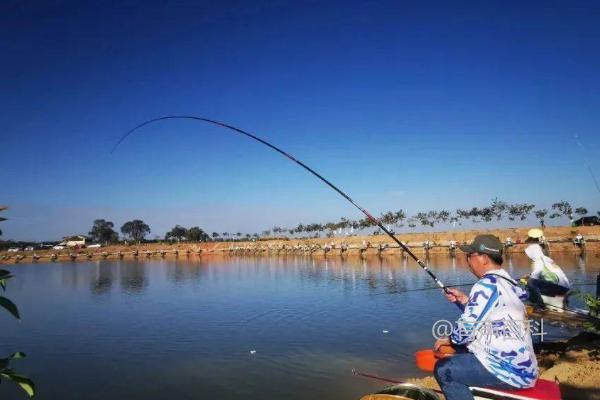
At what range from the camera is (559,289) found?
10414 millimetres

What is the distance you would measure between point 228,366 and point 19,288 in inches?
1333

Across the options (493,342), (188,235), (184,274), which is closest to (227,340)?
(493,342)

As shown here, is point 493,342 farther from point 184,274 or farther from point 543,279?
point 184,274

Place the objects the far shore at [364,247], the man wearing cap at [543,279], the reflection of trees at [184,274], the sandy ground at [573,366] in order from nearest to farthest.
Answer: the sandy ground at [573,366] < the man wearing cap at [543,279] < the reflection of trees at [184,274] < the far shore at [364,247]

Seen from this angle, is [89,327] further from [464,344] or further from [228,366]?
[464,344]

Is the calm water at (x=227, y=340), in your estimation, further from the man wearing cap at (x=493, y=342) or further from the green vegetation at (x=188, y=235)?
the green vegetation at (x=188, y=235)

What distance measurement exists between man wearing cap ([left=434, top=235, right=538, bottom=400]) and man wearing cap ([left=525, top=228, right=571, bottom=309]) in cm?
713

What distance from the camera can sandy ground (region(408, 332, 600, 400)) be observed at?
7348mm

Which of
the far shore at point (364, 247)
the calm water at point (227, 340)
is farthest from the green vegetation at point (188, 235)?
the calm water at point (227, 340)

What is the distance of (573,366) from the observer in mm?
8531

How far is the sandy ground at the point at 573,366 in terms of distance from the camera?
7348mm


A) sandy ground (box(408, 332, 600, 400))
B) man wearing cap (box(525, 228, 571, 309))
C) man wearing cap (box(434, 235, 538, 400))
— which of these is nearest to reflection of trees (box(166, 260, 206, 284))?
man wearing cap (box(525, 228, 571, 309))

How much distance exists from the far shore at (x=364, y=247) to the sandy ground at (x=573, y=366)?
126 feet

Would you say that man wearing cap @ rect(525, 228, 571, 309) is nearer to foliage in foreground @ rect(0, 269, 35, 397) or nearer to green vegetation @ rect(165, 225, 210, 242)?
foliage in foreground @ rect(0, 269, 35, 397)
